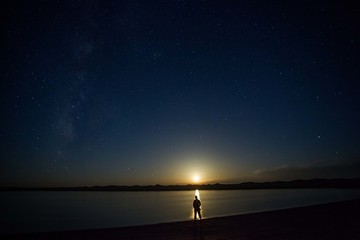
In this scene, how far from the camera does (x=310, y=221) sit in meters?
19.7

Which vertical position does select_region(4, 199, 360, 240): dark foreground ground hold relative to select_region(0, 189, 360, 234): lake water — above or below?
above

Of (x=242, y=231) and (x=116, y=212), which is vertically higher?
(x=242, y=231)

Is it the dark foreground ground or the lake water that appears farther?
the lake water

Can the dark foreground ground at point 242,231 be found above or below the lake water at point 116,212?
above

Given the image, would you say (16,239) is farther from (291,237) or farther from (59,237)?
(291,237)

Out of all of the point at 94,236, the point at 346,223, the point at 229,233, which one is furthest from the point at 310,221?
the point at 94,236

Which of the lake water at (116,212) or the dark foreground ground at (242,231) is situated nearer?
the dark foreground ground at (242,231)

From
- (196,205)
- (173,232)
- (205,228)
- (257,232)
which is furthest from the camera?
(196,205)

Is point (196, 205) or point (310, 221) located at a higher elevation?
point (196, 205)

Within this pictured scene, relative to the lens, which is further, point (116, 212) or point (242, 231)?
point (116, 212)

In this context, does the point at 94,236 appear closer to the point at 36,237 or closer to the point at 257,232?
the point at 36,237

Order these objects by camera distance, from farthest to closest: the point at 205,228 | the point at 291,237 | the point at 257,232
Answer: the point at 205,228
the point at 257,232
the point at 291,237

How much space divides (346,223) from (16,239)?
2014 centimetres

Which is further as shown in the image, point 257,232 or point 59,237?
point 59,237
